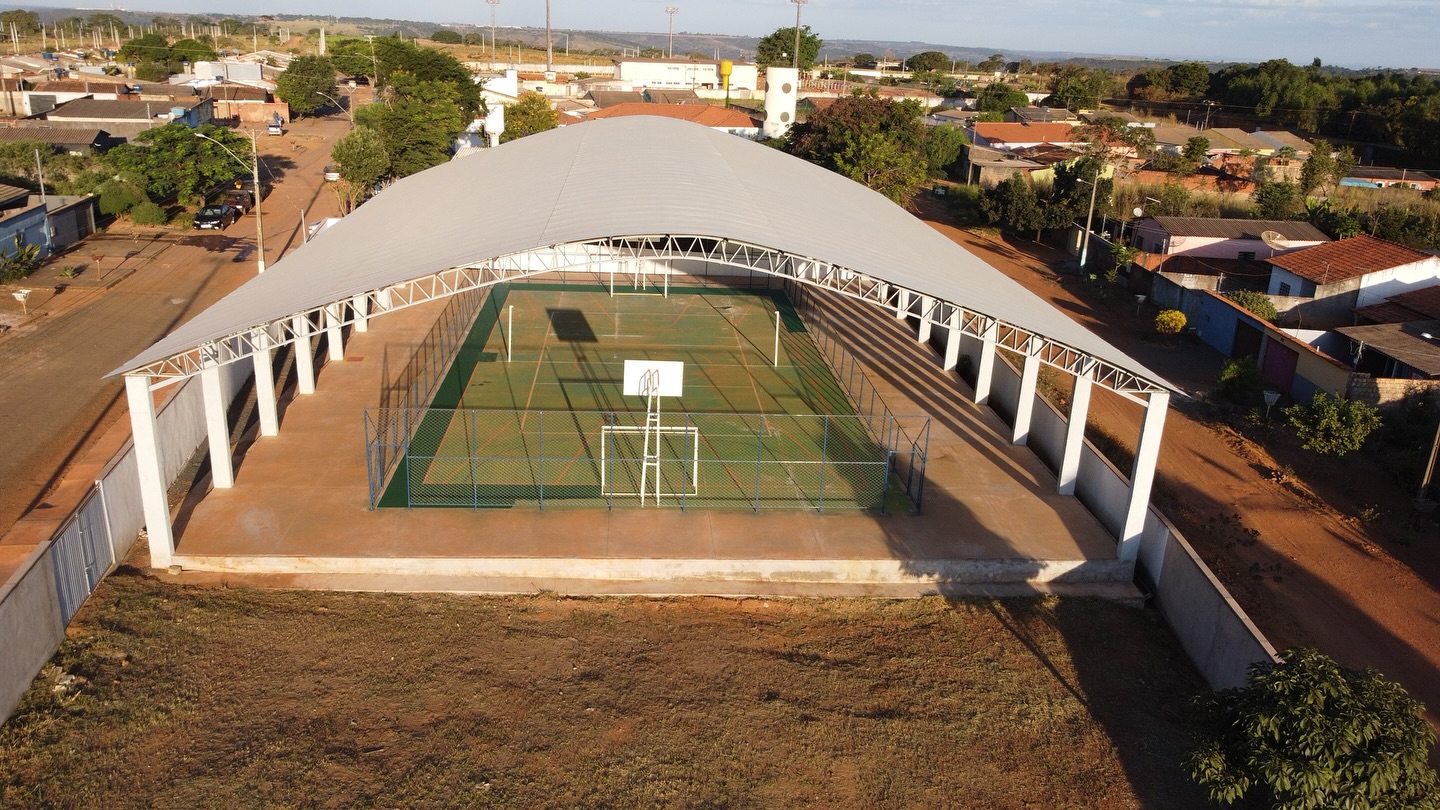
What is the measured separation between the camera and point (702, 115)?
221 ft

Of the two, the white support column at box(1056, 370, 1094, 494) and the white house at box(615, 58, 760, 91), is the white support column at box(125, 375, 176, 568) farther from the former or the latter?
the white house at box(615, 58, 760, 91)

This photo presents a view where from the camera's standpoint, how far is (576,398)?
23.5 meters

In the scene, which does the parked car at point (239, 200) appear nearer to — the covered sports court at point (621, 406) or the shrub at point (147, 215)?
the shrub at point (147, 215)

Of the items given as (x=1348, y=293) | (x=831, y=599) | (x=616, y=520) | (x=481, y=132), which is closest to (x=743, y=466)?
(x=616, y=520)

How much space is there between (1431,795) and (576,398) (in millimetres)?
17467

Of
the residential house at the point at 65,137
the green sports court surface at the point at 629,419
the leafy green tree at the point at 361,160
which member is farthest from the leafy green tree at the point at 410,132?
the green sports court surface at the point at 629,419

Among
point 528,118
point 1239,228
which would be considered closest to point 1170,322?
point 1239,228

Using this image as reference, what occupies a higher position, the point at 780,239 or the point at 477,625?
the point at 780,239

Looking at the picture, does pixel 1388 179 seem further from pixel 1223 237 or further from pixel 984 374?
pixel 984 374

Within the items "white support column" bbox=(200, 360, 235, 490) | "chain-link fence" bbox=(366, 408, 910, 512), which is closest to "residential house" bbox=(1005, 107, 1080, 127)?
"chain-link fence" bbox=(366, 408, 910, 512)

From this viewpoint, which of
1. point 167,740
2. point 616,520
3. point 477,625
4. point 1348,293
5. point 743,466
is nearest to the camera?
point 167,740

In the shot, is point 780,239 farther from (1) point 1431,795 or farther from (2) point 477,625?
(1) point 1431,795

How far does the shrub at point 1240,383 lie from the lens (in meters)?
25.0

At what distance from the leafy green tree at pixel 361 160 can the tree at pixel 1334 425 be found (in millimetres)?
36891
